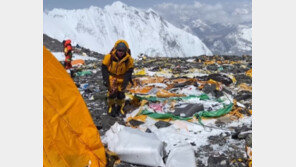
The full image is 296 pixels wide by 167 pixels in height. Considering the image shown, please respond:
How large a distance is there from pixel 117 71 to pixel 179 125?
1.88 m

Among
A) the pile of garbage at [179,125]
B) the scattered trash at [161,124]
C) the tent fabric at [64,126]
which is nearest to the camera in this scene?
the tent fabric at [64,126]

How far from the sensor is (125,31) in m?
157

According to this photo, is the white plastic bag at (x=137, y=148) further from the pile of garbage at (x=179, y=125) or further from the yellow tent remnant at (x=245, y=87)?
the yellow tent remnant at (x=245, y=87)

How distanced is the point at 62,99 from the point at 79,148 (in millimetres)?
710

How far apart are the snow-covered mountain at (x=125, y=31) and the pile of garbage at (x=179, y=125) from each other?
342 ft

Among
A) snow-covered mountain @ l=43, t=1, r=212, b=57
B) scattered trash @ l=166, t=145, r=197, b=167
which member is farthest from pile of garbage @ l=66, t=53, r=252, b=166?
snow-covered mountain @ l=43, t=1, r=212, b=57

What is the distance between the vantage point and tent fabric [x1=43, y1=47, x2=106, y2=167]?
→ 2.77 metres

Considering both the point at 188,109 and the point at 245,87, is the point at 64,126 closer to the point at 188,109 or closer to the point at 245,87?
the point at 188,109

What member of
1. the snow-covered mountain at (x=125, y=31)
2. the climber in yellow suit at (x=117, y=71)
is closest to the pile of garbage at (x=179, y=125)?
the climber in yellow suit at (x=117, y=71)

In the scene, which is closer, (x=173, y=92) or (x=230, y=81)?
(x=173, y=92)

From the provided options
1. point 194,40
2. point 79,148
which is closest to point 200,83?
point 79,148

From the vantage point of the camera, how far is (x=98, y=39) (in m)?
123

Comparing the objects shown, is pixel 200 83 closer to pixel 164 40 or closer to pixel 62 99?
pixel 62 99

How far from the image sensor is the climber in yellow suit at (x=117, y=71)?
17.1ft
